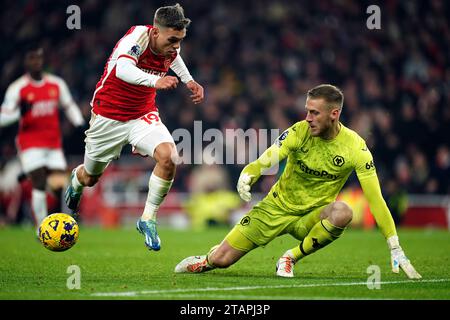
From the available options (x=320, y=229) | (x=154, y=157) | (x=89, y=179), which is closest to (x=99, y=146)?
(x=89, y=179)

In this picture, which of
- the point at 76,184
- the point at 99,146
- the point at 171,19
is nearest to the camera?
the point at 171,19

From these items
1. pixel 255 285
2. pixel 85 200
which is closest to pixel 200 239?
pixel 85 200

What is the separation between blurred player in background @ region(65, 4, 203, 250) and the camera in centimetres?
798

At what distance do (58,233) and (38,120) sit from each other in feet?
16.0

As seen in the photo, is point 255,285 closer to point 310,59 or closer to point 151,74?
point 151,74

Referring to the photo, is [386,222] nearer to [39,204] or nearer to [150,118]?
[150,118]

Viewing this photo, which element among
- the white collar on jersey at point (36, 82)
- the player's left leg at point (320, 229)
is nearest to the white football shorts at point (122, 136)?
the player's left leg at point (320, 229)

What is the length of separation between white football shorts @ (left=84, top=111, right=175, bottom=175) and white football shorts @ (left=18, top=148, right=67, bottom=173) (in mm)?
3911

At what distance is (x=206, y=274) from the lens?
7.82m

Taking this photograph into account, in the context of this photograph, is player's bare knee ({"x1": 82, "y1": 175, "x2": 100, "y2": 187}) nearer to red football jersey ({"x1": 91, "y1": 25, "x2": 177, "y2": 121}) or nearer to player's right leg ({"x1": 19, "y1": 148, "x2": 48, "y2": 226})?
red football jersey ({"x1": 91, "y1": 25, "x2": 177, "y2": 121})

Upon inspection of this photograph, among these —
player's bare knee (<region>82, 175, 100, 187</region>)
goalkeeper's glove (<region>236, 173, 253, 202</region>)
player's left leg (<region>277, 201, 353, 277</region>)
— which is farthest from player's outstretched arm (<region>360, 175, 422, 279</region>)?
A: player's bare knee (<region>82, 175, 100, 187</region>)

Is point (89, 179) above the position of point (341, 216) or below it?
above

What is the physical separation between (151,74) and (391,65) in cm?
1377

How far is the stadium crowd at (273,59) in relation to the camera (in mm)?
19469
